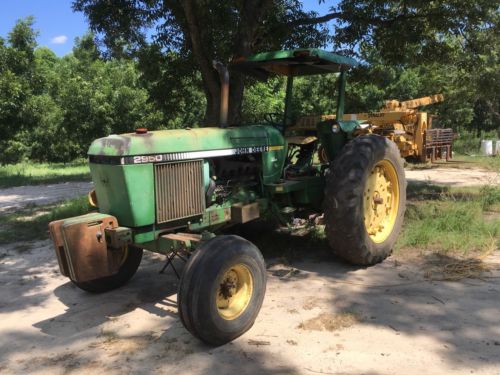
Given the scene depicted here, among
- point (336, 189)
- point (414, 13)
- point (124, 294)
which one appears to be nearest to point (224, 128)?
point (336, 189)

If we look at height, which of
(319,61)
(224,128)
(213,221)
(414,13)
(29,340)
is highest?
(414,13)

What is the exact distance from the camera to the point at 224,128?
4758mm

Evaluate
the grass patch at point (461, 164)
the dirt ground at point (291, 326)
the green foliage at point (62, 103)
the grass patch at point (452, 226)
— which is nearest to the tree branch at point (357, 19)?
the grass patch at point (452, 226)

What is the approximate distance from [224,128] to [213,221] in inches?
35.6

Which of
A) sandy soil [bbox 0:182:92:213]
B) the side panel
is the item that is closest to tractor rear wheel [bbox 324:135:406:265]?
the side panel

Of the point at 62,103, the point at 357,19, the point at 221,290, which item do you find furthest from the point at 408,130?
the point at 62,103

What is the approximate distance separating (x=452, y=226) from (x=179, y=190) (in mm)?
3863

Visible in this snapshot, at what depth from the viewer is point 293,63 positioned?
5.45 m

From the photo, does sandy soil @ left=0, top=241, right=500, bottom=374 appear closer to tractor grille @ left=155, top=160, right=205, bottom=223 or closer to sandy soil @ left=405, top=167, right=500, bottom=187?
tractor grille @ left=155, top=160, right=205, bottom=223

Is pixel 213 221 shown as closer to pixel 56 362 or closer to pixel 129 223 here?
pixel 129 223

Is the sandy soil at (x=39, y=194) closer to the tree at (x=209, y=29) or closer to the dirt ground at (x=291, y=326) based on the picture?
the tree at (x=209, y=29)

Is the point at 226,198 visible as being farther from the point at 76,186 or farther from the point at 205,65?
the point at 76,186

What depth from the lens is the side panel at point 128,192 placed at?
3.87 m

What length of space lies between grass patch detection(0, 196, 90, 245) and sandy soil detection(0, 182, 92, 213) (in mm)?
957
